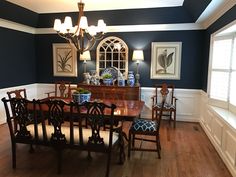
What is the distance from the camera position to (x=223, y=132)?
2953 millimetres

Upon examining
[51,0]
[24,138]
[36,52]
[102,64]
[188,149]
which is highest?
[51,0]

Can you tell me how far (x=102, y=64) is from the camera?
520cm

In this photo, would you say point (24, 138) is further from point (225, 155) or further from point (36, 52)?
point (36, 52)

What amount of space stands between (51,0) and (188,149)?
13.0ft

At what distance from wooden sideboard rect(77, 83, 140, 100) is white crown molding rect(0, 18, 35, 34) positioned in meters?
2.26

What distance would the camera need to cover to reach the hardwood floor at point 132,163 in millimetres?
2533

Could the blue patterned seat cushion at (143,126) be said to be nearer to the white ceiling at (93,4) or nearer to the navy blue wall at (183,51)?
the navy blue wall at (183,51)

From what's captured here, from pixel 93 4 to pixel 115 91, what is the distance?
6.81ft

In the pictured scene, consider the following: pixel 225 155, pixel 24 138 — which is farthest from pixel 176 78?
pixel 24 138

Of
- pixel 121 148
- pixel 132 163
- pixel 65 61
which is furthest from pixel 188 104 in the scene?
pixel 65 61

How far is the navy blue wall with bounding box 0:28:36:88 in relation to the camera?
4578 mm

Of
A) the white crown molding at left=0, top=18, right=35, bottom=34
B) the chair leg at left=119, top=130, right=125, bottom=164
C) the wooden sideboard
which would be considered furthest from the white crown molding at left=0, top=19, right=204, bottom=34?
the chair leg at left=119, top=130, right=125, bottom=164

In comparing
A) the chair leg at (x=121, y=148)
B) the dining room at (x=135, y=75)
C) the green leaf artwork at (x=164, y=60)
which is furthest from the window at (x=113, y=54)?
the chair leg at (x=121, y=148)

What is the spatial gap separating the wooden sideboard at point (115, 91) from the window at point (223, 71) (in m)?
1.65
